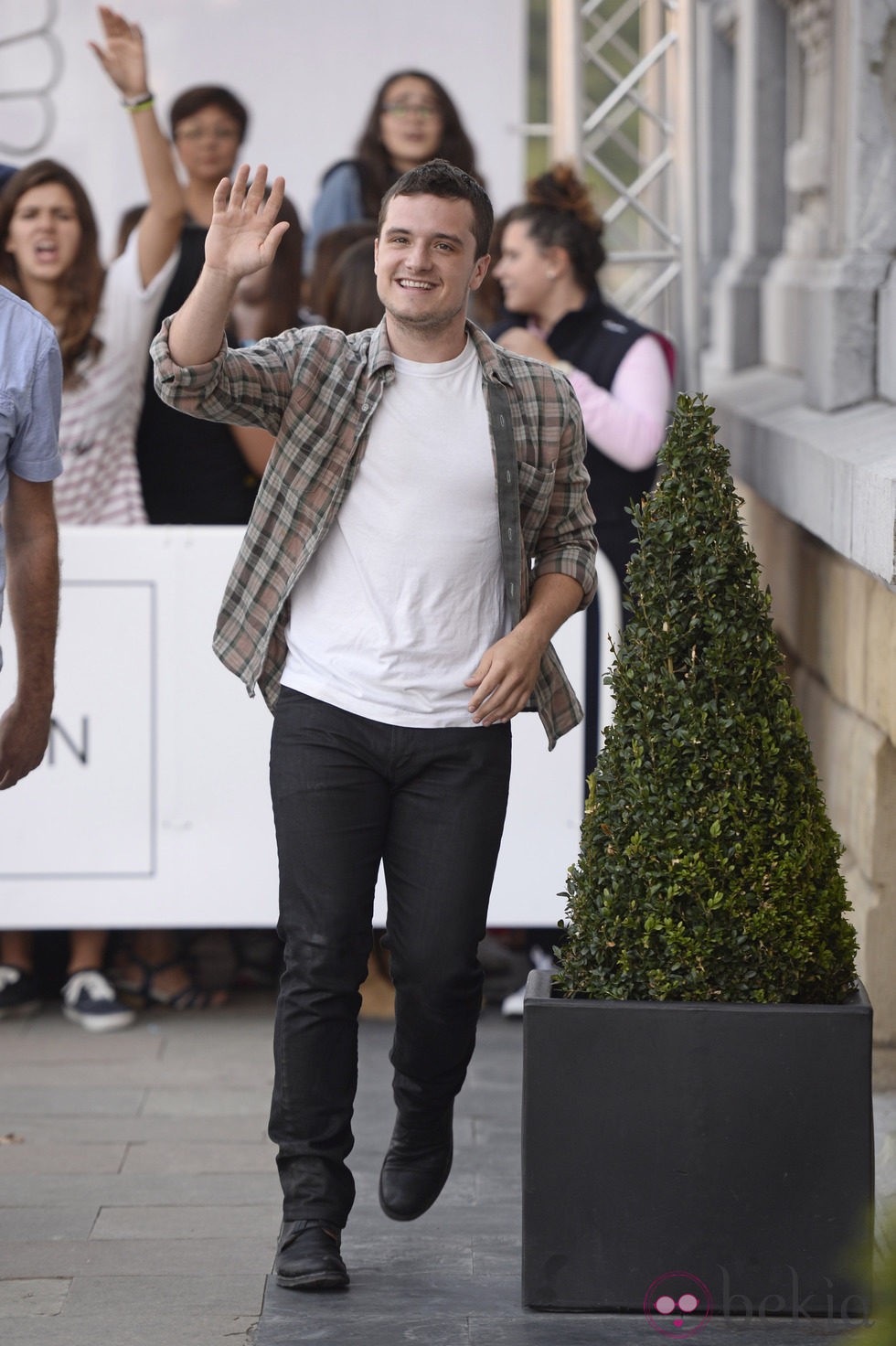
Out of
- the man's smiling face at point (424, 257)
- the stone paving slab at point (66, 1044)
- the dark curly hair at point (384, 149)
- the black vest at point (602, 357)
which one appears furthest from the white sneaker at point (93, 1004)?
the man's smiling face at point (424, 257)

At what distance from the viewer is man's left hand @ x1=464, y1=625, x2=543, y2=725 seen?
359 centimetres

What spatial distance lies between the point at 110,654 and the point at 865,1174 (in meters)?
2.99

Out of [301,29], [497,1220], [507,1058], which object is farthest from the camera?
[301,29]

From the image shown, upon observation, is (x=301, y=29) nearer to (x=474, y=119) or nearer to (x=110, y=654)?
(x=474, y=119)

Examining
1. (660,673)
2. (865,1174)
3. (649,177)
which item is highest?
(649,177)

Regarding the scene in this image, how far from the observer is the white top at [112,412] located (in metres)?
5.90

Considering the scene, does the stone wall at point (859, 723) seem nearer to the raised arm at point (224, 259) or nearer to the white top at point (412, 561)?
the white top at point (412, 561)

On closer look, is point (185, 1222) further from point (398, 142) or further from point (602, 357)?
point (398, 142)

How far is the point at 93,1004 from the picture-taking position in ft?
19.2

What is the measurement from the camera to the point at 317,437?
3664 mm

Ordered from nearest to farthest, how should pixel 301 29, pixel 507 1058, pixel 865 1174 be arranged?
pixel 865 1174
pixel 507 1058
pixel 301 29

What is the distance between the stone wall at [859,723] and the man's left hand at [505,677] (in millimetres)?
1129

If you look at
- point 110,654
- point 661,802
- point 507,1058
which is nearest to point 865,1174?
point 661,802

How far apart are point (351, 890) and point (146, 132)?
10.1ft
